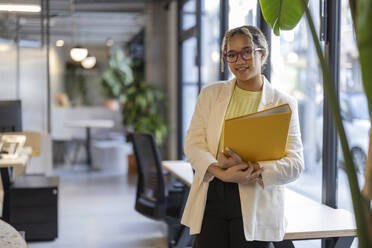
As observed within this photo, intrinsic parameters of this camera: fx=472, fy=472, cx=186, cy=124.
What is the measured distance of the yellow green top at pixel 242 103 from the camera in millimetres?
2129

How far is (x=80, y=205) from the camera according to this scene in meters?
6.42

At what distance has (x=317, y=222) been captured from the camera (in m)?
2.53

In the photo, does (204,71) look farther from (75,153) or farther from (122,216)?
(75,153)

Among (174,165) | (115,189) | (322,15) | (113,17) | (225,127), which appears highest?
(113,17)

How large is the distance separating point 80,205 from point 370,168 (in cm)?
595

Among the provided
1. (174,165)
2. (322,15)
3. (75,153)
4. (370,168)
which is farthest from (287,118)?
(75,153)

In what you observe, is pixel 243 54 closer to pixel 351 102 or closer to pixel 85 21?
pixel 351 102

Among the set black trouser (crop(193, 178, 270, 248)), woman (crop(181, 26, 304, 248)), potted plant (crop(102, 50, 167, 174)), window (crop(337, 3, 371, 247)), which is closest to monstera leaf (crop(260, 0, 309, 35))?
woman (crop(181, 26, 304, 248))

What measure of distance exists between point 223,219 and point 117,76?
10887mm

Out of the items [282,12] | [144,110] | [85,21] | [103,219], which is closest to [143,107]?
[144,110]

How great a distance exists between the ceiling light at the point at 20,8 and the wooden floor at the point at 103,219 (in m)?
2.87

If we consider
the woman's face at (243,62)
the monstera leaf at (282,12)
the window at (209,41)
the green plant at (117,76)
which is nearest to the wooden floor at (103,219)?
the woman's face at (243,62)

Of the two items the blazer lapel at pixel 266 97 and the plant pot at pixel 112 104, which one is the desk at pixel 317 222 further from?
the plant pot at pixel 112 104

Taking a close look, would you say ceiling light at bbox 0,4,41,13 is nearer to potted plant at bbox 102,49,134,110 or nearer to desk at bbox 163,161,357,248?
potted plant at bbox 102,49,134,110
